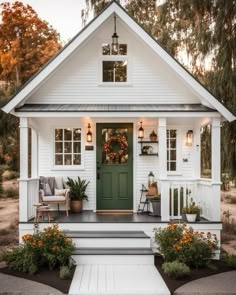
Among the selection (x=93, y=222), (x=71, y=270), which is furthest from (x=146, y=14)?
(x=71, y=270)

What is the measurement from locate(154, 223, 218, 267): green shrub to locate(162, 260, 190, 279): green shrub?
1.46 ft

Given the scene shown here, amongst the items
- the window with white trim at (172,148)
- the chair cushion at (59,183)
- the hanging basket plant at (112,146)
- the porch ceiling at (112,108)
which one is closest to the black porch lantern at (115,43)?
the porch ceiling at (112,108)

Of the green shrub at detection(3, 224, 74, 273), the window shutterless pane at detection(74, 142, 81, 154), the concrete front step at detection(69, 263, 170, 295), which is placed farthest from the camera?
the window shutterless pane at detection(74, 142, 81, 154)

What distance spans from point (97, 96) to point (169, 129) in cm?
217

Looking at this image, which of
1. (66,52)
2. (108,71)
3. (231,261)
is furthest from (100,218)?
Answer: (66,52)

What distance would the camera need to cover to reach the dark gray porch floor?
10188 mm

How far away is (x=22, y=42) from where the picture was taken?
81.9 feet

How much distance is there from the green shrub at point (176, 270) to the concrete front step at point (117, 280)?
19 cm

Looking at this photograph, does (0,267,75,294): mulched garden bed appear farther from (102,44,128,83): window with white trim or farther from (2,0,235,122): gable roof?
(102,44,128,83): window with white trim

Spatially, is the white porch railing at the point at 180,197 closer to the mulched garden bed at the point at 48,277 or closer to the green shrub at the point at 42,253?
the green shrub at the point at 42,253

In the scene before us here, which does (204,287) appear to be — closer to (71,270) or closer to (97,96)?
(71,270)

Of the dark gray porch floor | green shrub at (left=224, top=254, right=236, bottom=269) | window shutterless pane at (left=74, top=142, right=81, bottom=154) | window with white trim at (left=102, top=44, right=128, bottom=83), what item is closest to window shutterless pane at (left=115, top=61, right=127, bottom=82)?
window with white trim at (left=102, top=44, right=128, bottom=83)

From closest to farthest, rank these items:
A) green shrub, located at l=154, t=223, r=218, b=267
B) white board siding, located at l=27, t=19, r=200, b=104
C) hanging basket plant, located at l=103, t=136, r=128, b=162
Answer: green shrub, located at l=154, t=223, r=218, b=267 → white board siding, located at l=27, t=19, r=200, b=104 → hanging basket plant, located at l=103, t=136, r=128, b=162

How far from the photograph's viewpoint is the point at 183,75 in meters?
10.6
